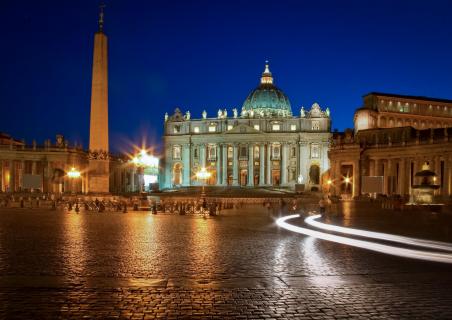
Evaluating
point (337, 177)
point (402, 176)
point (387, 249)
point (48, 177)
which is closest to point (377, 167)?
point (402, 176)

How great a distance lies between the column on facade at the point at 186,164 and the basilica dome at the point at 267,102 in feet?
52.1

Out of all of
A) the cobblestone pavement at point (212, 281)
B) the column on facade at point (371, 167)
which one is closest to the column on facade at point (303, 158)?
the column on facade at point (371, 167)

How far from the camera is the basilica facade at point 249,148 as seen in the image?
104 meters

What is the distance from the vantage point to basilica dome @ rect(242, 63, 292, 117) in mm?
117825

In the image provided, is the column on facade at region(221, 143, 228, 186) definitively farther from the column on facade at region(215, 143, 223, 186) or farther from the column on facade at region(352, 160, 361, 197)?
the column on facade at region(352, 160, 361, 197)

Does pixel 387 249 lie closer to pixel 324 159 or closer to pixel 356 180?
pixel 356 180

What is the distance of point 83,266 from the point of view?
1214 centimetres

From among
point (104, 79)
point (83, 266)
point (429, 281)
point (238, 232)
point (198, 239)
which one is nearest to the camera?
point (429, 281)

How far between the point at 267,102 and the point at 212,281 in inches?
4325

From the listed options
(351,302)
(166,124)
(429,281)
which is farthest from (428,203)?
(166,124)

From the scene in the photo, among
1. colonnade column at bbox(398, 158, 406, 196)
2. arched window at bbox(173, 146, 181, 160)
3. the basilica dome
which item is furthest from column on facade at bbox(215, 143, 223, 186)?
colonnade column at bbox(398, 158, 406, 196)

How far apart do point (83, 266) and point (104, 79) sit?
85.7 ft

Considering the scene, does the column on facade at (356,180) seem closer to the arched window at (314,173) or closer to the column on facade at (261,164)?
the arched window at (314,173)

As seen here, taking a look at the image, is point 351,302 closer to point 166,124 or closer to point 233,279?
point 233,279
